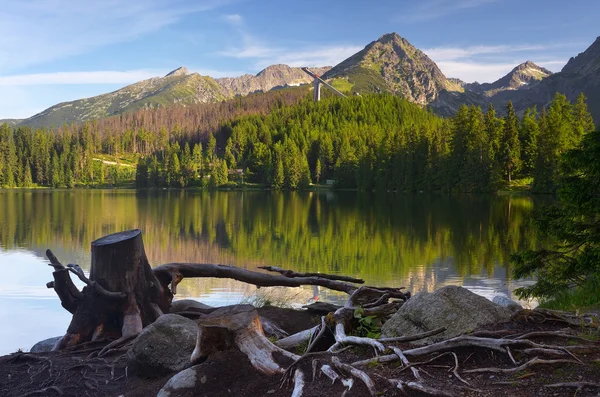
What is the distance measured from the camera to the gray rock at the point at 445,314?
7621 millimetres

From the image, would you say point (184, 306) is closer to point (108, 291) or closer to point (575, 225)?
point (108, 291)

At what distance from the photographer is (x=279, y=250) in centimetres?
3114

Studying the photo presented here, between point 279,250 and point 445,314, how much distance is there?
23.7 meters

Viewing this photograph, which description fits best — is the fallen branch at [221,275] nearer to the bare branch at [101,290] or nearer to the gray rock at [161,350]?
the bare branch at [101,290]

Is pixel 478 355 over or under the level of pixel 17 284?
over

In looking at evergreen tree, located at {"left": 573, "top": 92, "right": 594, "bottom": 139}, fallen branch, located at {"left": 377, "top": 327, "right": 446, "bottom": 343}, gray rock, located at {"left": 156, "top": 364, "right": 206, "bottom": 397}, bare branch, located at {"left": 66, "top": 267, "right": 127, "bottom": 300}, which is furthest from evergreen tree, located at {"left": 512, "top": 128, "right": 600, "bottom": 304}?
evergreen tree, located at {"left": 573, "top": 92, "right": 594, "bottom": 139}

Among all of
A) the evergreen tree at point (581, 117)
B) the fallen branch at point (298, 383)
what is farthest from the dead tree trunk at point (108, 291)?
the evergreen tree at point (581, 117)

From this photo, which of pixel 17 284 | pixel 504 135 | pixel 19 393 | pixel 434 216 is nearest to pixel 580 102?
pixel 504 135

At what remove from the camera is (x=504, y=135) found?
99562mm

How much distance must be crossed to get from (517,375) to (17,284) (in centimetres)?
2155

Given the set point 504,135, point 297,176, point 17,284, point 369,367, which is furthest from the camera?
point 297,176

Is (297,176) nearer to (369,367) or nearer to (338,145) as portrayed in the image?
(338,145)

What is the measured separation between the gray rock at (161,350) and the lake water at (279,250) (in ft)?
18.2

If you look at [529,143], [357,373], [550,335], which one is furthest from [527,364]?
[529,143]
